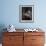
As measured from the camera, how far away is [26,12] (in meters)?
4.20

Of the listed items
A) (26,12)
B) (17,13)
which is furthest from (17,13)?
(26,12)

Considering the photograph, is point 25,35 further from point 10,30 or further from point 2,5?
point 2,5

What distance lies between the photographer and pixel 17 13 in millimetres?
4180

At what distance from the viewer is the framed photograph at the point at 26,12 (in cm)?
417

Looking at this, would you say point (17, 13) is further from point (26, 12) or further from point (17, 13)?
point (26, 12)

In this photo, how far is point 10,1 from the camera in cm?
415

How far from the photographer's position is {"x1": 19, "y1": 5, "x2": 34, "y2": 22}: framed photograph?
4.17m

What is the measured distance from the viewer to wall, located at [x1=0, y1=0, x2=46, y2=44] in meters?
4.16

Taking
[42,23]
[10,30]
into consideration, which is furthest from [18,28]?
[42,23]

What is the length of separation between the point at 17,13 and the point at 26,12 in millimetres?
295

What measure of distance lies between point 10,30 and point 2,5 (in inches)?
37.0

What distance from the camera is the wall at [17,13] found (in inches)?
164

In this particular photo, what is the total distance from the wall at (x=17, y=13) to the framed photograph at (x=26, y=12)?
10 centimetres

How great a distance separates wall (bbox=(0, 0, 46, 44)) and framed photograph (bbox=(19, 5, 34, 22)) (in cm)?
10
